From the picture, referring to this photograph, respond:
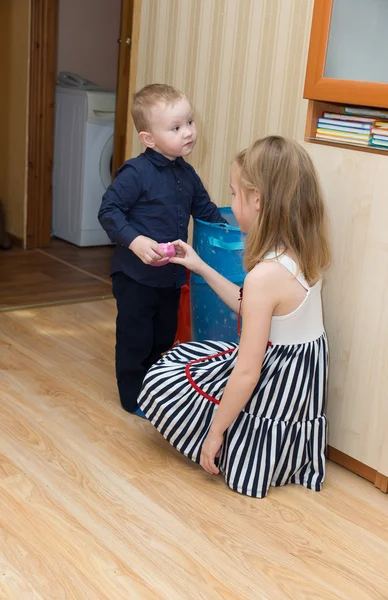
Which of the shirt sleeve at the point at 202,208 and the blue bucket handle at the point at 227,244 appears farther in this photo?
the shirt sleeve at the point at 202,208

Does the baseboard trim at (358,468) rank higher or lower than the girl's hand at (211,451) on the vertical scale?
lower

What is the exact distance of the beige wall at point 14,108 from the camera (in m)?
4.27

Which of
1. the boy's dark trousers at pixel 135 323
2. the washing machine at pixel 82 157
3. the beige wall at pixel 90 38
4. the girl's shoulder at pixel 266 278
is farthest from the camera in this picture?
the beige wall at pixel 90 38

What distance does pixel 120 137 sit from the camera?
384 cm

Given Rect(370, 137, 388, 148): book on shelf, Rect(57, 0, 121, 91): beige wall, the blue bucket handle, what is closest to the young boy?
the blue bucket handle

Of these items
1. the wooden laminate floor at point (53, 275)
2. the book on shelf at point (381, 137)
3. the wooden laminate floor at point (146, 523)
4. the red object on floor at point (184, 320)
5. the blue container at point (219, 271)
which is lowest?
the wooden laminate floor at point (53, 275)

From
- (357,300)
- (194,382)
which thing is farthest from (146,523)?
(357,300)

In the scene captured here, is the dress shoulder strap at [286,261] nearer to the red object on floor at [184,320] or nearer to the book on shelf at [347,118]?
the book on shelf at [347,118]

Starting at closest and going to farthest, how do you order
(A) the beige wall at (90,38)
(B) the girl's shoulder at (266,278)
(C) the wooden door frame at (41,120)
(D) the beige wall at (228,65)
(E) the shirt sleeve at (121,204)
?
(B) the girl's shoulder at (266,278) < (E) the shirt sleeve at (121,204) < (D) the beige wall at (228,65) < (C) the wooden door frame at (41,120) < (A) the beige wall at (90,38)

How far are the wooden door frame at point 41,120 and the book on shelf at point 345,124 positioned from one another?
2693 mm

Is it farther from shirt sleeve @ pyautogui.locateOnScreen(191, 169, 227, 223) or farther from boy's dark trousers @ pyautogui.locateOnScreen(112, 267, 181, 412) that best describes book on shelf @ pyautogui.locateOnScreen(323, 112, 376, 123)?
boy's dark trousers @ pyautogui.locateOnScreen(112, 267, 181, 412)

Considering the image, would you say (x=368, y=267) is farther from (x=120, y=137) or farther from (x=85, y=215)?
(x=85, y=215)

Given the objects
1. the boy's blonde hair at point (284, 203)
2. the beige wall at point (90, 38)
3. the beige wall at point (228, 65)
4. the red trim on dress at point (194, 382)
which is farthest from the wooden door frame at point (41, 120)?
the boy's blonde hair at point (284, 203)

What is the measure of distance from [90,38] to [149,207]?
2990 mm
